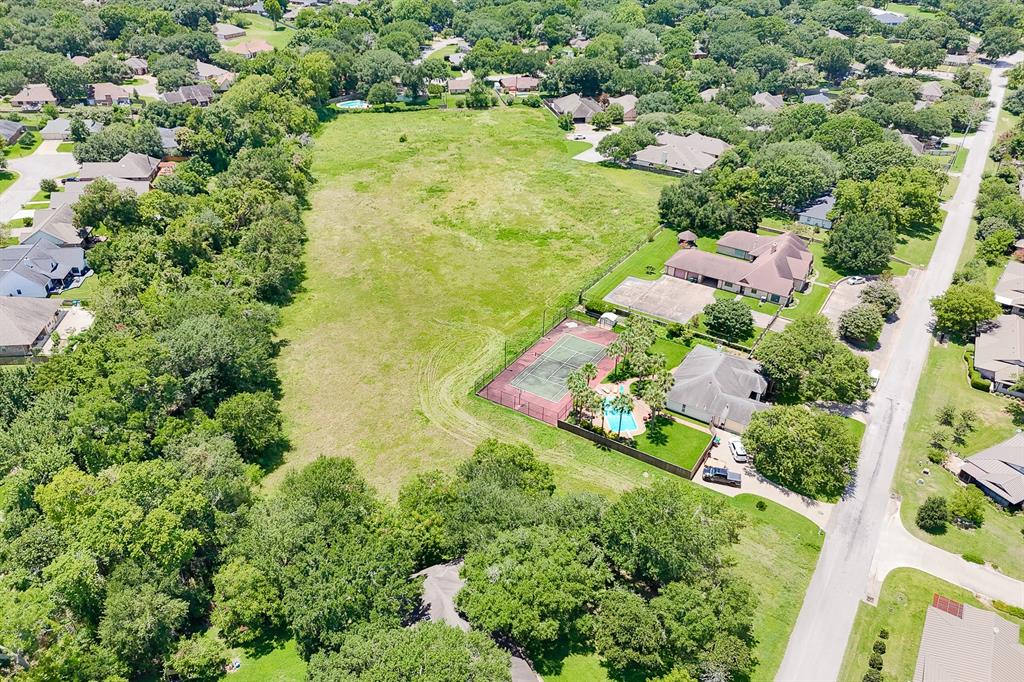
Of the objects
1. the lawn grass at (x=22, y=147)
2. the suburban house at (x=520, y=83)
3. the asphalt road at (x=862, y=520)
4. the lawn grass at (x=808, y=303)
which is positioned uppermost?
the suburban house at (x=520, y=83)

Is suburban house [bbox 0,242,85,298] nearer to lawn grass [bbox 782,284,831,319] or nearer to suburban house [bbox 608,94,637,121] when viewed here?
lawn grass [bbox 782,284,831,319]

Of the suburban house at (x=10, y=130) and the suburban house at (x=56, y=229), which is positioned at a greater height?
the suburban house at (x=10, y=130)

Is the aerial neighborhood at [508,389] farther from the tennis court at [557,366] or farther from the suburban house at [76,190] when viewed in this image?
the suburban house at [76,190]

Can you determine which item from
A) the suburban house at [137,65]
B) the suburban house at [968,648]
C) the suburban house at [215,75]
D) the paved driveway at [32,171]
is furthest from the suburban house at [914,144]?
the suburban house at [137,65]

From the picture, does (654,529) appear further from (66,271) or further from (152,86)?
(152,86)

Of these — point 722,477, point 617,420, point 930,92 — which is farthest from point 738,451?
point 930,92
